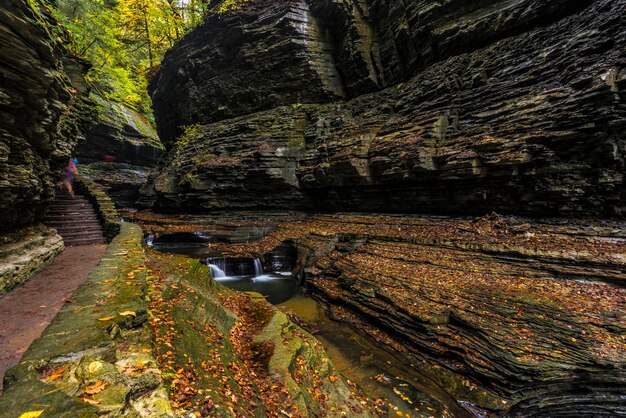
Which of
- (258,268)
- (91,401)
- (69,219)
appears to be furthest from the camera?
(258,268)

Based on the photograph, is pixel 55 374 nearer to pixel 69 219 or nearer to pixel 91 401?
pixel 91 401

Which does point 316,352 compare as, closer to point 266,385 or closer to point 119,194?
point 266,385

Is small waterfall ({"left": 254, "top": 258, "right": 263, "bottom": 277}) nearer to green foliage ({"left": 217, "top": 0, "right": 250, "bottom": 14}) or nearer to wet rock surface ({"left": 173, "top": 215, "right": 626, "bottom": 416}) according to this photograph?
wet rock surface ({"left": 173, "top": 215, "right": 626, "bottom": 416})

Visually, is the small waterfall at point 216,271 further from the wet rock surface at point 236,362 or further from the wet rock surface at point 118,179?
the wet rock surface at point 118,179

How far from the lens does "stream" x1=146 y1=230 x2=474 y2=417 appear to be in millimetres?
5504

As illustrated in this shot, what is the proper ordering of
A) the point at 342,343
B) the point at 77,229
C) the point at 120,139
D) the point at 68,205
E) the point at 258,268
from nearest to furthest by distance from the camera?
the point at 342,343 < the point at 77,229 < the point at 258,268 < the point at 68,205 < the point at 120,139

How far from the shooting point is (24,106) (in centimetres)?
626

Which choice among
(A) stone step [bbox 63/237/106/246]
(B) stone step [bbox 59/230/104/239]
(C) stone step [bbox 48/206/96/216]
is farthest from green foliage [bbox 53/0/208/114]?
(A) stone step [bbox 63/237/106/246]

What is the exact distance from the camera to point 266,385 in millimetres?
4590

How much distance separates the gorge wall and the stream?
6.76 metres

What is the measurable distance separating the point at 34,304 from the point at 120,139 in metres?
31.0

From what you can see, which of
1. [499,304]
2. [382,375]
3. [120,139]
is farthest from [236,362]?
[120,139]

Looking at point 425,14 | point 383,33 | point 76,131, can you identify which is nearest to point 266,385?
point 76,131

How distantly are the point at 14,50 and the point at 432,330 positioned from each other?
11.1 m
